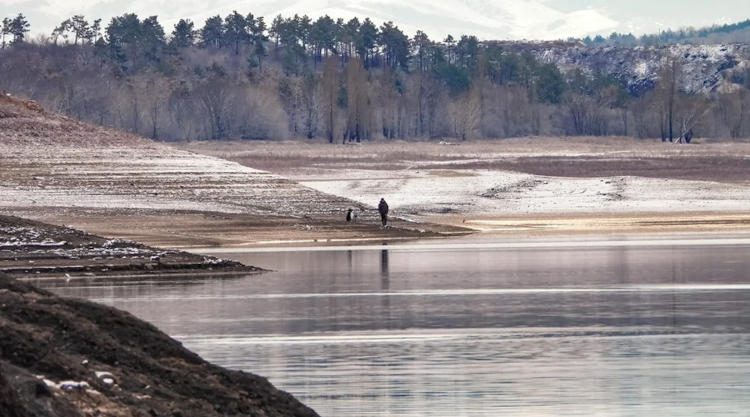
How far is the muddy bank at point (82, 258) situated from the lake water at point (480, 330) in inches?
74.3

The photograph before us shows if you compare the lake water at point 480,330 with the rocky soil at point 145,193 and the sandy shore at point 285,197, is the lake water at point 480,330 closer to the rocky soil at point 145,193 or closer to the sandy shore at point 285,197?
the rocky soil at point 145,193

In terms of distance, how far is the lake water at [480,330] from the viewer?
14.6 m

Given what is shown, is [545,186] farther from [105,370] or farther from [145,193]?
[105,370]

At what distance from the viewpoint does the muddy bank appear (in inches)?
1180

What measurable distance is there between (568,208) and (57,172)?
62.1ft

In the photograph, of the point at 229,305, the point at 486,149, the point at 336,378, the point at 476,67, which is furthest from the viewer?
the point at 476,67

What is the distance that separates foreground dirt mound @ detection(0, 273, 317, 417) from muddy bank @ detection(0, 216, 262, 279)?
1599 centimetres

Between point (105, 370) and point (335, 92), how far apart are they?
123700 mm

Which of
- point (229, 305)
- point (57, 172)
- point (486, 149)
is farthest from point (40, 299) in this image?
point (486, 149)

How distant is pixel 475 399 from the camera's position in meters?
14.4

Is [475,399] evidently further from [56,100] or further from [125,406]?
[56,100]

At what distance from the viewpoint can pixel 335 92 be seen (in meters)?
135

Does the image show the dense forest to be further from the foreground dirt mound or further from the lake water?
the foreground dirt mound

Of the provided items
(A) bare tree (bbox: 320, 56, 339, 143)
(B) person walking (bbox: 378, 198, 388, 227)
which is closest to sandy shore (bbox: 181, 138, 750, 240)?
(B) person walking (bbox: 378, 198, 388, 227)
